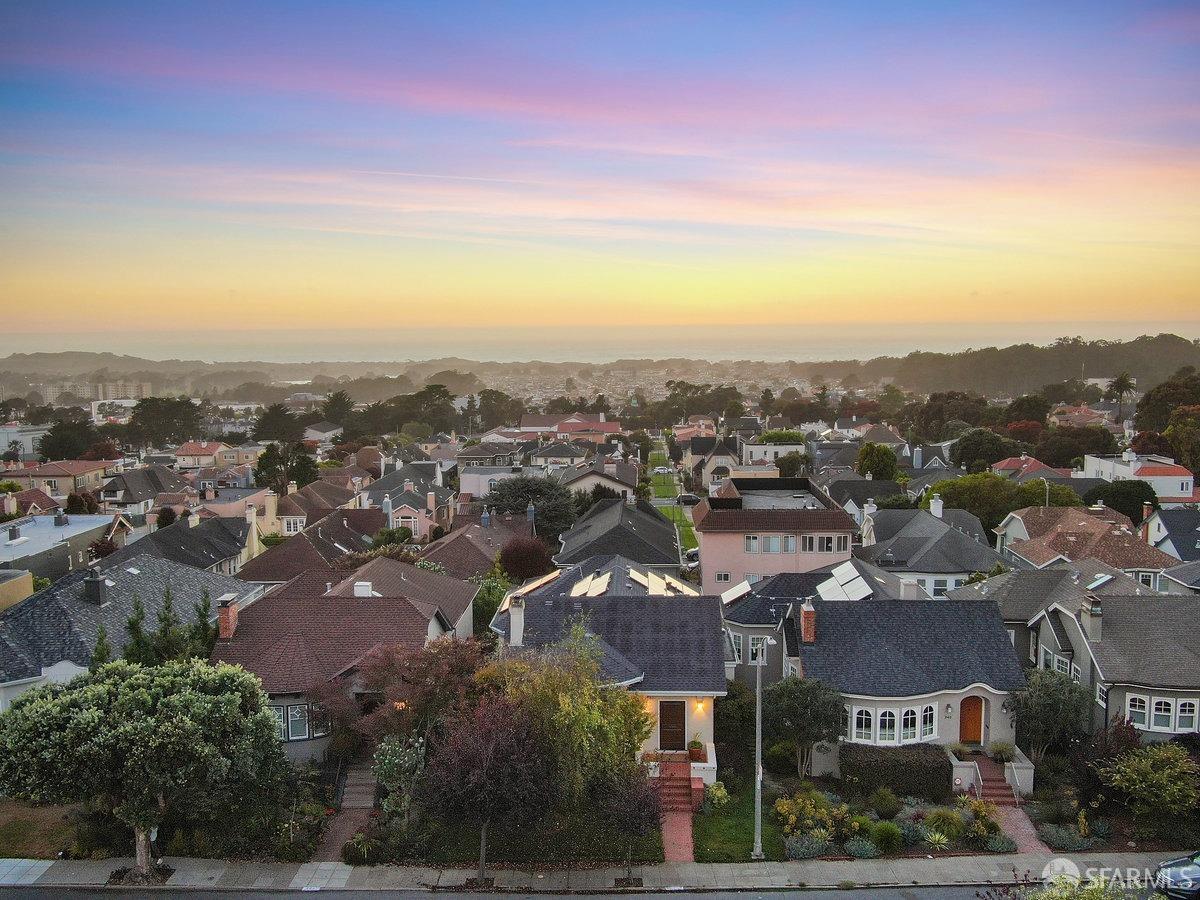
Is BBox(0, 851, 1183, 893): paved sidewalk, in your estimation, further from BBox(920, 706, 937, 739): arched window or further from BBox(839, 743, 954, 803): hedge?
BBox(920, 706, 937, 739): arched window

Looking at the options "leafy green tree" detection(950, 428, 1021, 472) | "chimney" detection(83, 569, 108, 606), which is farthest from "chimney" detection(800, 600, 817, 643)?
"leafy green tree" detection(950, 428, 1021, 472)

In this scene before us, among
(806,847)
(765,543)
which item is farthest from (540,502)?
(806,847)

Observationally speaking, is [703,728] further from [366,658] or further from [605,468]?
[605,468]

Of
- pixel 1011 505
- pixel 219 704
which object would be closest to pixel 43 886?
pixel 219 704

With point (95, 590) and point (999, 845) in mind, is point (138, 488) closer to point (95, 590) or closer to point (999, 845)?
point (95, 590)

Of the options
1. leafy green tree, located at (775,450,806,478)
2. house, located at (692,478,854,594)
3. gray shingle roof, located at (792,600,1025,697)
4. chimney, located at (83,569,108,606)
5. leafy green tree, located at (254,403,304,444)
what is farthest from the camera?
leafy green tree, located at (254,403,304,444)

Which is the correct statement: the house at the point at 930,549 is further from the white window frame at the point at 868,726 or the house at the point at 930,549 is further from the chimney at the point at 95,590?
the chimney at the point at 95,590
